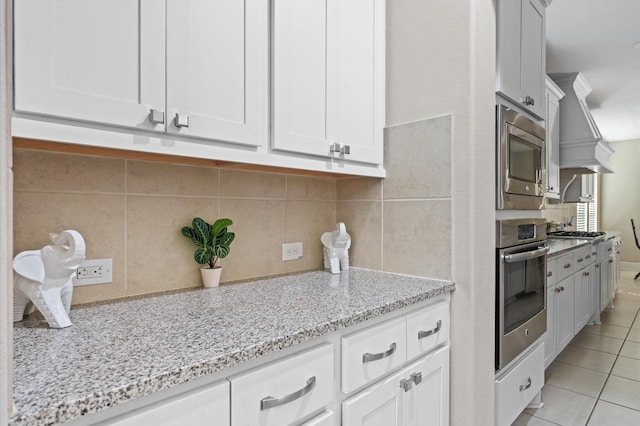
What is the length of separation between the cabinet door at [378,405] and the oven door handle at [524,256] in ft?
2.58

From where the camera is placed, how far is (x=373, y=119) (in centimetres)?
167

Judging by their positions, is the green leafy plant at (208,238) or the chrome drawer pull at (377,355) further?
the green leafy plant at (208,238)

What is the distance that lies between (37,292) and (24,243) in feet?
0.66

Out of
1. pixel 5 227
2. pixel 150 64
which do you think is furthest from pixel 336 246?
pixel 5 227

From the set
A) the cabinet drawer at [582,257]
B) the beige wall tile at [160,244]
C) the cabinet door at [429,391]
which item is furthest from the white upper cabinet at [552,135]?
the beige wall tile at [160,244]

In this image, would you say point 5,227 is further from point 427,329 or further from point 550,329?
point 550,329

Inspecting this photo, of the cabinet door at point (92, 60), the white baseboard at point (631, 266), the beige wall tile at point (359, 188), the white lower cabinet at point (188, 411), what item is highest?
the cabinet door at point (92, 60)

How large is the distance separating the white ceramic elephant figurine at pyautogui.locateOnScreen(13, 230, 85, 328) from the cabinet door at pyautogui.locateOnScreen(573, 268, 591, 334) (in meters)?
3.62

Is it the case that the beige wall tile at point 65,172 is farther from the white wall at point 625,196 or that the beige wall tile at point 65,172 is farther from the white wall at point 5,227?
the white wall at point 625,196

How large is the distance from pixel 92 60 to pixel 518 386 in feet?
7.22

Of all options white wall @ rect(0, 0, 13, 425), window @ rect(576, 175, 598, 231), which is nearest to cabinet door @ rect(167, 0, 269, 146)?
white wall @ rect(0, 0, 13, 425)

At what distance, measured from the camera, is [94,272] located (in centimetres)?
116

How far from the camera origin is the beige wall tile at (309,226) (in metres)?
1.76

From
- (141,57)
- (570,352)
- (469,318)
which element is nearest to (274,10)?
(141,57)
